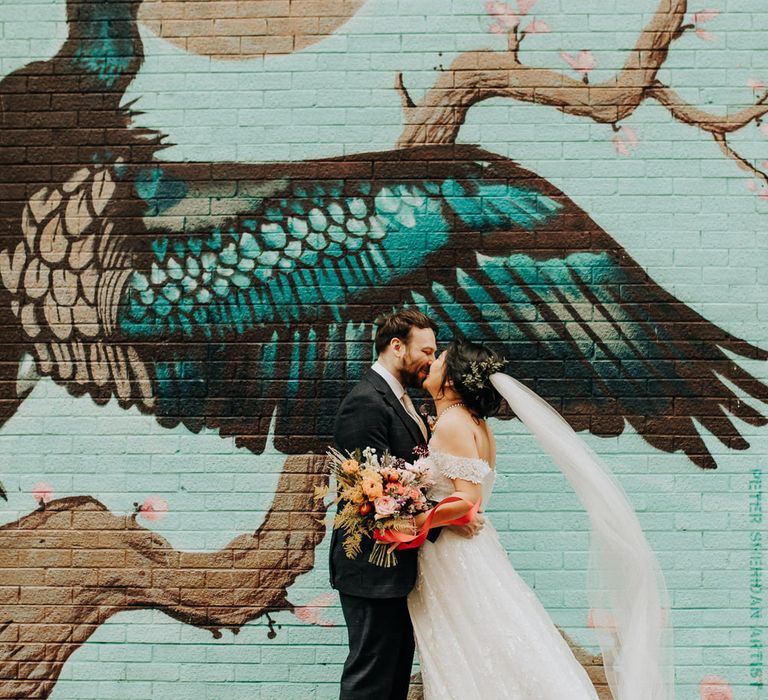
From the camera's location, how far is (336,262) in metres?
4.98

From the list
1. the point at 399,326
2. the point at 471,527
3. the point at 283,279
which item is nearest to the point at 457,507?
the point at 471,527

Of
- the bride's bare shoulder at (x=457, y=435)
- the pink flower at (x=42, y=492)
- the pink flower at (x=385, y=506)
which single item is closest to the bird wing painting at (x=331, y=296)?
the pink flower at (x=42, y=492)

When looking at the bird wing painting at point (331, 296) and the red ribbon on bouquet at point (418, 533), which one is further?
the bird wing painting at point (331, 296)

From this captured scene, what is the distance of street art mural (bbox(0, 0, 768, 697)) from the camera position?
4910mm

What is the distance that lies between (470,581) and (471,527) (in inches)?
8.6

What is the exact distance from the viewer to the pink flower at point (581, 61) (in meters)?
4.95

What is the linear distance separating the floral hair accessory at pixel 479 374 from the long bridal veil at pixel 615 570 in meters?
0.04

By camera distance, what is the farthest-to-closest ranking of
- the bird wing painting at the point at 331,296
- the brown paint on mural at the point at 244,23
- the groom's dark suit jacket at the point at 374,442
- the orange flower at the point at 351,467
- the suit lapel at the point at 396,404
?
the brown paint on mural at the point at 244,23 < the bird wing painting at the point at 331,296 < the suit lapel at the point at 396,404 < the groom's dark suit jacket at the point at 374,442 < the orange flower at the point at 351,467

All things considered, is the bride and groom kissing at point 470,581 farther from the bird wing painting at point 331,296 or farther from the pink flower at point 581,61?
the pink flower at point 581,61

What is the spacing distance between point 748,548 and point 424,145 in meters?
2.49

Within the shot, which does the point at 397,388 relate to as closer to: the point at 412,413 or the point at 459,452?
the point at 412,413

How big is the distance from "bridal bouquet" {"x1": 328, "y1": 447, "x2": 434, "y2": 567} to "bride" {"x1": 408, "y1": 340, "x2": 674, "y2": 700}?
118 mm

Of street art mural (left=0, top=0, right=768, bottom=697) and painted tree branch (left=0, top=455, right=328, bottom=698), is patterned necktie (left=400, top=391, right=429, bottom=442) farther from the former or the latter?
painted tree branch (left=0, top=455, right=328, bottom=698)

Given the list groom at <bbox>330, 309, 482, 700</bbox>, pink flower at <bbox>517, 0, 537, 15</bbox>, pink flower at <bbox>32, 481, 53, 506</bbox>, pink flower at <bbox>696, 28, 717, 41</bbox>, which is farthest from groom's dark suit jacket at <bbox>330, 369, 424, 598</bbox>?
pink flower at <bbox>696, 28, 717, 41</bbox>
